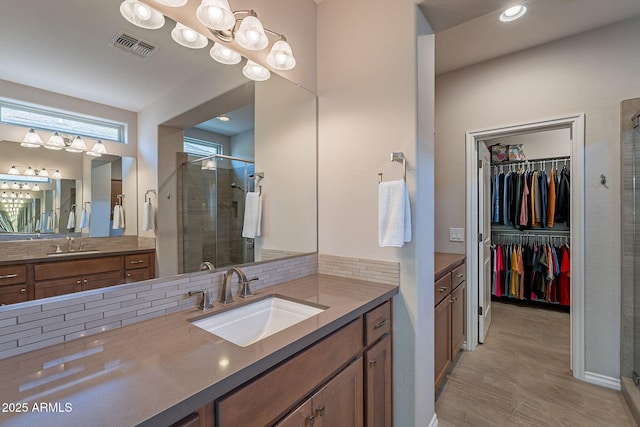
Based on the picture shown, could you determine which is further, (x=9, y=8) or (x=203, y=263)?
(x=203, y=263)

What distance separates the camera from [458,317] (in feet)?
7.82

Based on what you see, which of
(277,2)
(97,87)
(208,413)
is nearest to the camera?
(208,413)

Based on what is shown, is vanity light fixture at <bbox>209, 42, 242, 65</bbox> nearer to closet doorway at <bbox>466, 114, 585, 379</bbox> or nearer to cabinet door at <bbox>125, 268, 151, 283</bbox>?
cabinet door at <bbox>125, 268, 151, 283</bbox>

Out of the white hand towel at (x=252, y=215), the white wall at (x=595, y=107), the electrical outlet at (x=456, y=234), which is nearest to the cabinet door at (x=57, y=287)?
the white hand towel at (x=252, y=215)

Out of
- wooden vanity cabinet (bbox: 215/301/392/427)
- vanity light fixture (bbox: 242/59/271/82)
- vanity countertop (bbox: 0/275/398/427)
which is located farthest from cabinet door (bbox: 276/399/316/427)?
vanity light fixture (bbox: 242/59/271/82)

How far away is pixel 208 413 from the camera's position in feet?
2.19

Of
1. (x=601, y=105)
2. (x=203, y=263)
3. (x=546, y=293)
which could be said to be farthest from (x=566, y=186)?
(x=203, y=263)

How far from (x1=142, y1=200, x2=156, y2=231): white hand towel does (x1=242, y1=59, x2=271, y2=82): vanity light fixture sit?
0.88 metres

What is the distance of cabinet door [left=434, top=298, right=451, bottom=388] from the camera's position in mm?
1913

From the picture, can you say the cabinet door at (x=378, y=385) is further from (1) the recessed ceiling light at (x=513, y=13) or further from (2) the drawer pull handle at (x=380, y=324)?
(1) the recessed ceiling light at (x=513, y=13)

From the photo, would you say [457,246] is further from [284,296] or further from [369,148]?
[284,296]

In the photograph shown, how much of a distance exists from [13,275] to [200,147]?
820mm

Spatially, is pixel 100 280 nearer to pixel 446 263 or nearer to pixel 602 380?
pixel 446 263

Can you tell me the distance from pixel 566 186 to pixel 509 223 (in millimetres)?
790
